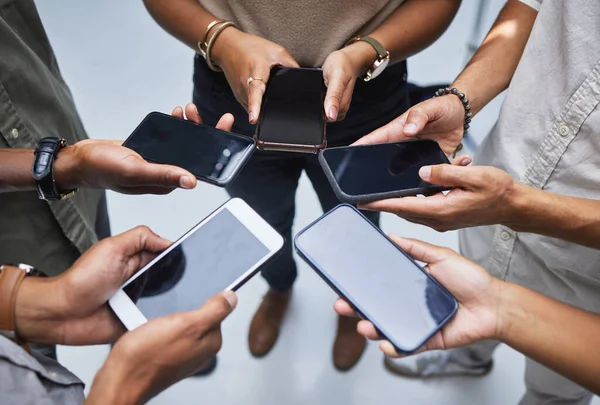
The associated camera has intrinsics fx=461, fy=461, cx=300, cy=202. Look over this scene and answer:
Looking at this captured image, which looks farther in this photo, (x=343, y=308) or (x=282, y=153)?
(x=282, y=153)

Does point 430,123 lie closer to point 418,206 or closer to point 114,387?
point 418,206

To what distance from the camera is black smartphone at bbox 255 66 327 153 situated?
723mm

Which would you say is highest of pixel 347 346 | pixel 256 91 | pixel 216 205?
pixel 256 91

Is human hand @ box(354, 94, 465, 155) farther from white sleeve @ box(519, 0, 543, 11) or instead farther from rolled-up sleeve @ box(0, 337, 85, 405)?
rolled-up sleeve @ box(0, 337, 85, 405)

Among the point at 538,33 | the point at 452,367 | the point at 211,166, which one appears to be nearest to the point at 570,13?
the point at 538,33

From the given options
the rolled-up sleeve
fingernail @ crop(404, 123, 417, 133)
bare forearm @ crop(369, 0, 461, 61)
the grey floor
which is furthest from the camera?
the grey floor

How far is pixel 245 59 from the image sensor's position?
0.73 m

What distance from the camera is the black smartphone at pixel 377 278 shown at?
59 cm

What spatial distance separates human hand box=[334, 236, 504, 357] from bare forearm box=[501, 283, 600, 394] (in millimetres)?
15

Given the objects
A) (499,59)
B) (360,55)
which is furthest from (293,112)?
(499,59)

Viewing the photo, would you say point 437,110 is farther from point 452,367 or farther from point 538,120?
point 452,367

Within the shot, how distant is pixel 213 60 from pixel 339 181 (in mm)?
307

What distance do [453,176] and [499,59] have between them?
0.92 feet

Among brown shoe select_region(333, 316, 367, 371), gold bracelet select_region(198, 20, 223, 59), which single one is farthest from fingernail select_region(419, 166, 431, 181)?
brown shoe select_region(333, 316, 367, 371)
